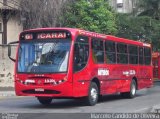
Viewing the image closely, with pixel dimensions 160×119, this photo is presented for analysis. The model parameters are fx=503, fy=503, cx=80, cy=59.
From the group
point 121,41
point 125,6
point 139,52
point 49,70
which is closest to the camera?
point 49,70

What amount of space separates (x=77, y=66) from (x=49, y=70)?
1.07 m

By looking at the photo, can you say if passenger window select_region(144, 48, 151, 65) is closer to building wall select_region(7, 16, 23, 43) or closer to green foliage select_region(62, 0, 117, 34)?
green foliage select_region(62, 0, 117, 34)

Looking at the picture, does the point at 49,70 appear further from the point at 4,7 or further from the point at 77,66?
the point at 4,7

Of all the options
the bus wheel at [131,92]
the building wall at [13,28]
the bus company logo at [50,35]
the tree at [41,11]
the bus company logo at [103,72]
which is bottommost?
the bus wheel at [131,92]

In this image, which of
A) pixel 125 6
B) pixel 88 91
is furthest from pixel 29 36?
pixel 125 6

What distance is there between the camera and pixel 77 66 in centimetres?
1834

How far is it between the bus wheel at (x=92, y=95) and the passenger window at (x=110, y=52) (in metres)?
1.87

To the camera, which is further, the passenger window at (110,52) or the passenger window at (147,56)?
the passenger window at (147,56)

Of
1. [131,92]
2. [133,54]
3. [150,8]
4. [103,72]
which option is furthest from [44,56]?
[150,8]

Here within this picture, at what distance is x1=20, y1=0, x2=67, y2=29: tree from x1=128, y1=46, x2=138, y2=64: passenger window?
11429mm

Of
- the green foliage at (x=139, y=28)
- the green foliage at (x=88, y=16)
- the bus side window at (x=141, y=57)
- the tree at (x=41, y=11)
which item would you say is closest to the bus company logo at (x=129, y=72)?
the bus side window at (x=141, y=57)

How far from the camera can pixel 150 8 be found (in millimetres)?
54344

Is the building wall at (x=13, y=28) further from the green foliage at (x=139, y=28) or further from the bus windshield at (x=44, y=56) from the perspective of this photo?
the bus windshield at (x=44, y=56)

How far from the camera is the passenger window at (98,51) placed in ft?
64.7
